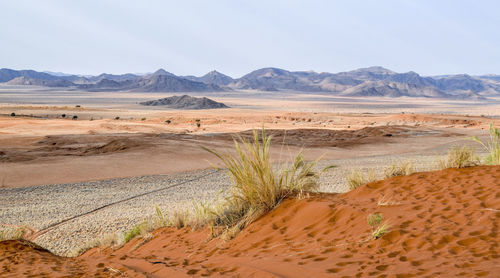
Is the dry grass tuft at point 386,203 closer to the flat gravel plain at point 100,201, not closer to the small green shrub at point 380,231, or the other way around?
the small green shrub at point 380,231

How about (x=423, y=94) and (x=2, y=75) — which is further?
(x=2, y=75)

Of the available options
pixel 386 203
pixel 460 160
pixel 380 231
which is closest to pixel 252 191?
pixel 386 203

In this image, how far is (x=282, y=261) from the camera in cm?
414

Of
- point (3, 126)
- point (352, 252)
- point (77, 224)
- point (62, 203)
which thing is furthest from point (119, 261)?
point (3, 126)

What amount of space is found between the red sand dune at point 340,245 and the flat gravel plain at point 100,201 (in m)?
1.03

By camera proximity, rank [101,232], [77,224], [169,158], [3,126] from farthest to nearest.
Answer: [3,126] → [169,158] → [77,224] → [101,232]

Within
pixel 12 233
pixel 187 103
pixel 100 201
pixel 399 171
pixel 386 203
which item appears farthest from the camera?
pixel 187 103

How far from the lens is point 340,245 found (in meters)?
4.40

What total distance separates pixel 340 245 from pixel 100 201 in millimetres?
7538

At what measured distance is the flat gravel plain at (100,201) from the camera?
7702 millimetres

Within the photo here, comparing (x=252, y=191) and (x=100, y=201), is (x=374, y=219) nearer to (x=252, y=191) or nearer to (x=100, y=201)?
(x=252, y=191)

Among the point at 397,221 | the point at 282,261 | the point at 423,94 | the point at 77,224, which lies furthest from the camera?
the point at 423,94

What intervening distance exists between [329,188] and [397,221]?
5.77 m

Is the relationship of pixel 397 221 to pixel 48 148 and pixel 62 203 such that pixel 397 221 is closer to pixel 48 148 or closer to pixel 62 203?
pixel 62 203
